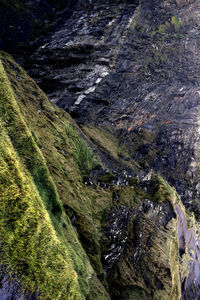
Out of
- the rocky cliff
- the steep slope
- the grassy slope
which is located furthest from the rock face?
the grassy slope

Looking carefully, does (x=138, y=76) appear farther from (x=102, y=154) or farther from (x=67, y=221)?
(x=67, y=221)

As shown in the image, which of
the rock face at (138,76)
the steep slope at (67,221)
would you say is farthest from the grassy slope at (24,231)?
the rock face at (138,76)

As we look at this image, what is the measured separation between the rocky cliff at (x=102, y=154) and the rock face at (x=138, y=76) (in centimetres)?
19

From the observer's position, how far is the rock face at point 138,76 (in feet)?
114

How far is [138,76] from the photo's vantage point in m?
41.3

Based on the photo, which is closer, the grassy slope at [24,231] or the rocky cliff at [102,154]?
the grassy slope at [24,231]

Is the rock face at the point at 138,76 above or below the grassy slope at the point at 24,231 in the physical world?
above

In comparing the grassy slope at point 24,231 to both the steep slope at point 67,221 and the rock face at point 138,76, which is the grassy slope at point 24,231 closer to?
the steep slope at point 67,221

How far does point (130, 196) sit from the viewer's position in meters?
14.4

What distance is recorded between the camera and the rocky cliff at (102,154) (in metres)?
4.12

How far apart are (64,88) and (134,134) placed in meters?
15.3

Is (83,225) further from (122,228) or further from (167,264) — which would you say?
(167,264)

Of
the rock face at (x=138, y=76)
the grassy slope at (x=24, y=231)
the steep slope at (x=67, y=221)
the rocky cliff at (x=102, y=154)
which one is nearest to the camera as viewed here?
the grassy slope at (x=24, y=231)

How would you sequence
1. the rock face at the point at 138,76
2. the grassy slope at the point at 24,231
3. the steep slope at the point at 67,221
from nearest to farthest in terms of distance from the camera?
the grassy slope at the point at 24,231, the steep slope at the point at 67,221, the rock face at the point at 138,76
